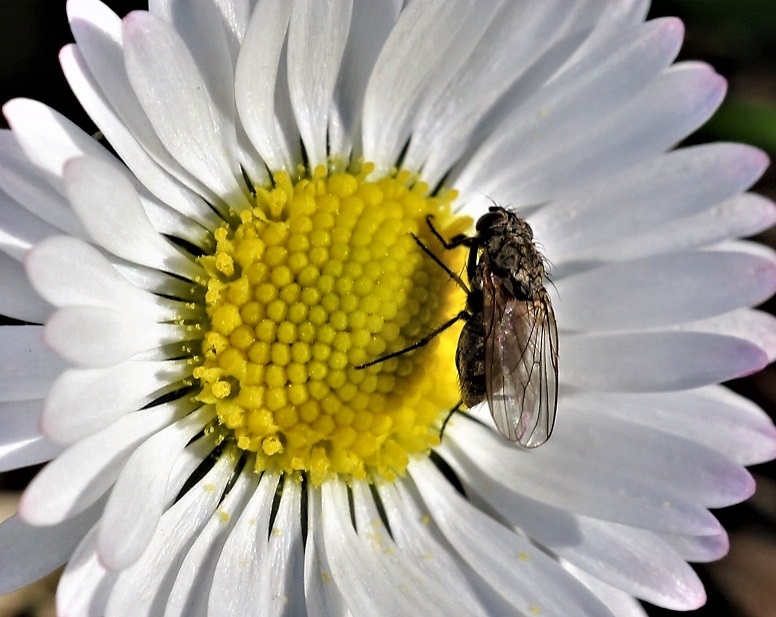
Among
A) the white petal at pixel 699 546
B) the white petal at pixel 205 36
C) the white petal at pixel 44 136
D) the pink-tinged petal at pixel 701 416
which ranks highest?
the white petal at pixel 205 36

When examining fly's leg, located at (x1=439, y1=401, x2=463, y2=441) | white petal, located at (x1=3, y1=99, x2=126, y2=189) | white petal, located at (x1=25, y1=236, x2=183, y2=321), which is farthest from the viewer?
fly's leg, located at (x1=439, y1=401, x2=463, y2=441)

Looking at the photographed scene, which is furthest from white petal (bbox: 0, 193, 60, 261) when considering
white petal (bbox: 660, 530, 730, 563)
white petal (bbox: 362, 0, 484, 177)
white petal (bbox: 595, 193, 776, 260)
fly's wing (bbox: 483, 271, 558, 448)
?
white petal (bbox: 660, 530, 730, 563)

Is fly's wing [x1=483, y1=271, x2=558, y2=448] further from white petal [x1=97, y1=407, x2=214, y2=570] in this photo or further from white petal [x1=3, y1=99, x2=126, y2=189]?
white petal [x1=3, y1=99, x2=126, y2=189]

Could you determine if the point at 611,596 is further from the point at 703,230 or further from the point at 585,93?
the point at 585,93

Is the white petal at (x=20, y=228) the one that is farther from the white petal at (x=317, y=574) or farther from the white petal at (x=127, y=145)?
the white petal at (x=317, y=574)

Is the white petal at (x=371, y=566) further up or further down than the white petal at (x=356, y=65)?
further down

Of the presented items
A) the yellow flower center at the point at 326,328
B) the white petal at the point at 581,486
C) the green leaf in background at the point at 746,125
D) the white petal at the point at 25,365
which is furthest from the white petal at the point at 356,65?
the green leaf in background at the point at 746,125
